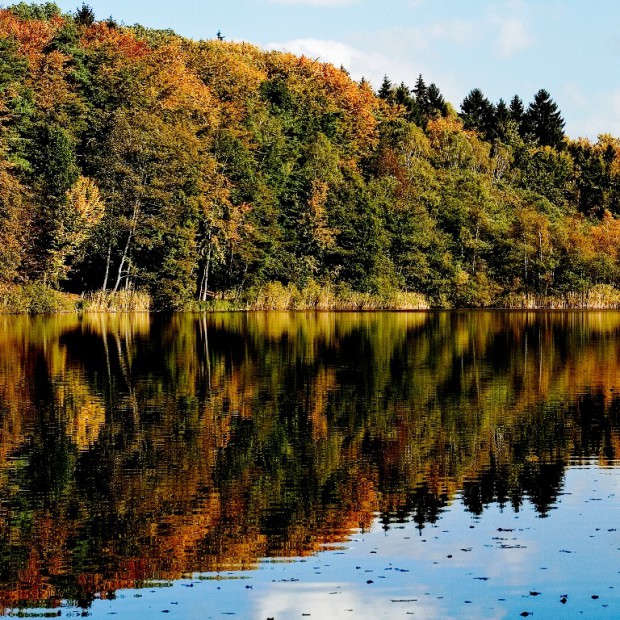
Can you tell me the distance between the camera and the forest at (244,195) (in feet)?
240

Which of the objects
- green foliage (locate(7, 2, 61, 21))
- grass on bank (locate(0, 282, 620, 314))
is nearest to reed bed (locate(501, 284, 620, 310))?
grass on bank (locate(0, 282, 620, 314))

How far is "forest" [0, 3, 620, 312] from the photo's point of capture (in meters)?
73.2

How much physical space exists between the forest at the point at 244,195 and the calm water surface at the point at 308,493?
43.7 meters

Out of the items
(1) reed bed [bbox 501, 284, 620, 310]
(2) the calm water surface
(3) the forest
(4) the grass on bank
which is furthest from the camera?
(1) reed bed [bbox 501, 284, 620, 310]

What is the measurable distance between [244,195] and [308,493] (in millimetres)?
71092

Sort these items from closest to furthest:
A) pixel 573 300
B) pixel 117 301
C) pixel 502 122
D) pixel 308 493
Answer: pixel 308 493
pixel 117 301
pixel 573 300
pixel 502 122

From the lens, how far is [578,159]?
432 feet

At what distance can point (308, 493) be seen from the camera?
14.1 metres

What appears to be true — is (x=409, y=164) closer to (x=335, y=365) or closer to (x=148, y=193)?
(x=148, y=193)

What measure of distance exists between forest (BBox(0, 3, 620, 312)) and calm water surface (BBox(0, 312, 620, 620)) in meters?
43.7

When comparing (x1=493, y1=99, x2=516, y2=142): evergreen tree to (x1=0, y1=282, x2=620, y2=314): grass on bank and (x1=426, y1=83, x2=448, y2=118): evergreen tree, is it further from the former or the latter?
(x1=0, y1=282, x2=620, y2=314): grass on bank

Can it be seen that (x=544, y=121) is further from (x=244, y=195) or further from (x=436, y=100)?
(x=244, y=195)

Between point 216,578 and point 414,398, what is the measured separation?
14305 millimetres

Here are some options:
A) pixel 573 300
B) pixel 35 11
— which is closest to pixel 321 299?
pixel 573 300
